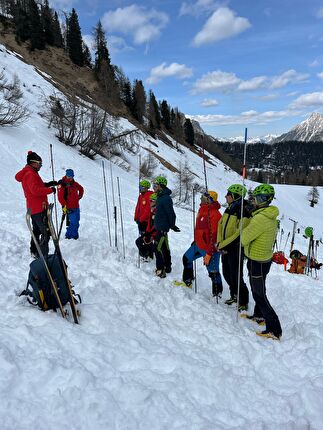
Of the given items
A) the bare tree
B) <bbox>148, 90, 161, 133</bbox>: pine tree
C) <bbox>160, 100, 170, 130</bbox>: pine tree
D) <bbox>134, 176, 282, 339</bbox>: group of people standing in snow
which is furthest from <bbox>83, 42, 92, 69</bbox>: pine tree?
<bbox>134, 176, 282, 339</bbox>: group of people standing in snow

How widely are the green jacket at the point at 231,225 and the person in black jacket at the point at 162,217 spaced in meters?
1.27

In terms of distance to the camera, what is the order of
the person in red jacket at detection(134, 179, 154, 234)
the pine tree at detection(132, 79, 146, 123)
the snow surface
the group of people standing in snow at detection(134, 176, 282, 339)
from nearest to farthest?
the snow surface, the group of people standing in snow at detection(134, 176, 282, 339), the person in red jacket at detection(134, 179, 154, 234), the pine tree at detection(132, 79, 146, 123)

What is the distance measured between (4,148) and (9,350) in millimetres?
17626

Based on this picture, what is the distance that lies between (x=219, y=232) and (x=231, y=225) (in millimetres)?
279

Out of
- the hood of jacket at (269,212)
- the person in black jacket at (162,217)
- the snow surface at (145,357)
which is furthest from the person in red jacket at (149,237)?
the hood of jacket at (269,212)

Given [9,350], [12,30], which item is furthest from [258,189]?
[12,30]

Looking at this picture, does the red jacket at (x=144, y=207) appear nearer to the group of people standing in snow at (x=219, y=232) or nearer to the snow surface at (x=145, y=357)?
the group of people standing in snow at (x=219, y=232)

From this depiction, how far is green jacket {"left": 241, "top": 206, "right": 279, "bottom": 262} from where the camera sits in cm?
489

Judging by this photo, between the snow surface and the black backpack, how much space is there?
0.63ft

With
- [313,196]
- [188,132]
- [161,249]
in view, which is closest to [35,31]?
[188,132]

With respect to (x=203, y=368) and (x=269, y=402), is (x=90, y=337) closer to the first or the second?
(x=203, y=368)

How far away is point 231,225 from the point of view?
226 inches

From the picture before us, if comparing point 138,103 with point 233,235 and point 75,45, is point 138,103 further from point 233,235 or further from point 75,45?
point 233,235

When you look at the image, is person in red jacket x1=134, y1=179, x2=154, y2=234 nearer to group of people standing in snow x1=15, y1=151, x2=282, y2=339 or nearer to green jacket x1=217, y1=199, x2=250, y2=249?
group of people standing in snow x1=15, y1=151, x2=282, y2=339
